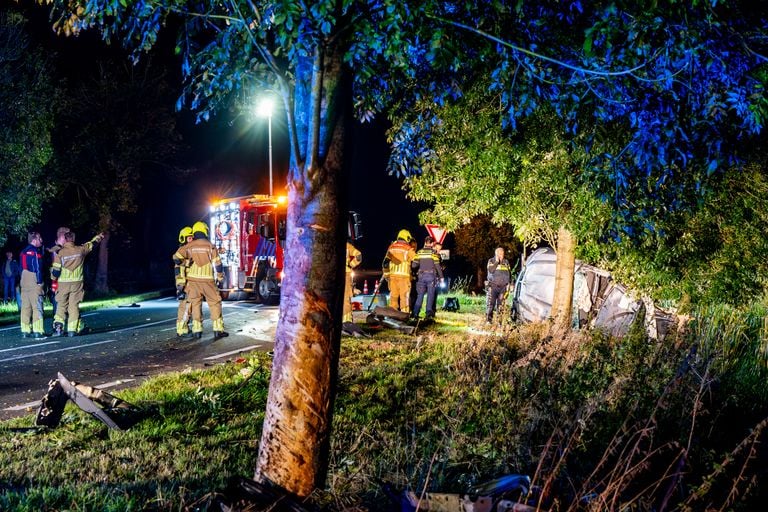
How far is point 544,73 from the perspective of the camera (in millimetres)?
4555

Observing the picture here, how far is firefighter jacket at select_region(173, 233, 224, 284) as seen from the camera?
10.7m

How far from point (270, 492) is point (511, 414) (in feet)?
9.83

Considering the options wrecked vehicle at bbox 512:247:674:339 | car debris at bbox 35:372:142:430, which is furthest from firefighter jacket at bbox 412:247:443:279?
car debris at bbox 35:372:142:430

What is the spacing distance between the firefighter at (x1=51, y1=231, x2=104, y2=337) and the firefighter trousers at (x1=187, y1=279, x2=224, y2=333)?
205 centimetres

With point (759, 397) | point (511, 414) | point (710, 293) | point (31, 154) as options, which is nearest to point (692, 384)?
point (759, 397)

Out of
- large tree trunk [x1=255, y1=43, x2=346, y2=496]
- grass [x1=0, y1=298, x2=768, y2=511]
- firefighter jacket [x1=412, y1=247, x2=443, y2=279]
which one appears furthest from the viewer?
firefighter jacket [x1=412, y1=247, x2=443, y2=279]

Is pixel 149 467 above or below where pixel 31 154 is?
below

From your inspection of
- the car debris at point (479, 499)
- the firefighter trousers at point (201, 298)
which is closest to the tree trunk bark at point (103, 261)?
the firefighter trousers at point (201, 298)

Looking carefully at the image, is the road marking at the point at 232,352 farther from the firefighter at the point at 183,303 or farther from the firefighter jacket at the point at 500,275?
the firefighter jacket at the point at 500,275

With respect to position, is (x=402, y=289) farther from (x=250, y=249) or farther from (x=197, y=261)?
(x=250, y=249)

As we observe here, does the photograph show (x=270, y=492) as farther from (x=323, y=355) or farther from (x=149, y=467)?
(x=149, y=467)

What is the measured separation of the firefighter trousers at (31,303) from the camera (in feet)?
36.1

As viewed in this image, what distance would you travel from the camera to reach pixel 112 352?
9.49m

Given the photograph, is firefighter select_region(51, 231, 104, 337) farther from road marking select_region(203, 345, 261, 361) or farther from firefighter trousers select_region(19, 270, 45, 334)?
road marking select_region(203, 345, 261, 361)
